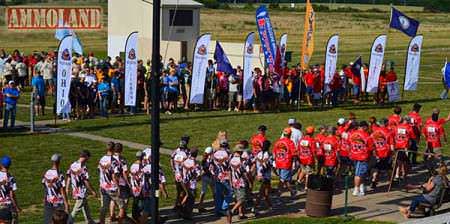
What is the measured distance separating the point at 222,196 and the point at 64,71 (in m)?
10.5

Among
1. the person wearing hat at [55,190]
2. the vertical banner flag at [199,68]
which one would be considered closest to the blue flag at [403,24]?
the vertical banner flag at [199,68]

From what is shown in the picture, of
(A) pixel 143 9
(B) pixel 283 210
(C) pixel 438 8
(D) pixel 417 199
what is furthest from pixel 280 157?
(C) pixel 438 8

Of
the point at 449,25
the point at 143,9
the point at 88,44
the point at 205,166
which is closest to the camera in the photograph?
the point at 205,166

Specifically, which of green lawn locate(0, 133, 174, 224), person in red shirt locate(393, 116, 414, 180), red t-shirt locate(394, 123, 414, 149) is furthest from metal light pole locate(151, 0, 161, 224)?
red t-shirt locate(394, 123, 414, 149)

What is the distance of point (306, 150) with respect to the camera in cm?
1888

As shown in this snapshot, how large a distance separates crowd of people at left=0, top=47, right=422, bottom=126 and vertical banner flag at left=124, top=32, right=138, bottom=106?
3.51 feet

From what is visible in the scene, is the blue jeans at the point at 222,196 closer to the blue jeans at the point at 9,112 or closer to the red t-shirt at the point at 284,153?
the red t-shirt at the point at 284,153

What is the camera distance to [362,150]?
19.1 m

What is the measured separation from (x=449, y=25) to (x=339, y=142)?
85.9 metres

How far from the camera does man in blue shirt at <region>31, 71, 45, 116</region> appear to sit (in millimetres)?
28750

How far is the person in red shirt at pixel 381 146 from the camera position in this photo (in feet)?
65.2

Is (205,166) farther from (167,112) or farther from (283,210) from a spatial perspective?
(167,112)

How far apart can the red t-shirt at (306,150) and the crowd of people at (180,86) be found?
11.2 m

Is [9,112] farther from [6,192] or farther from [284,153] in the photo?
[6,192]
